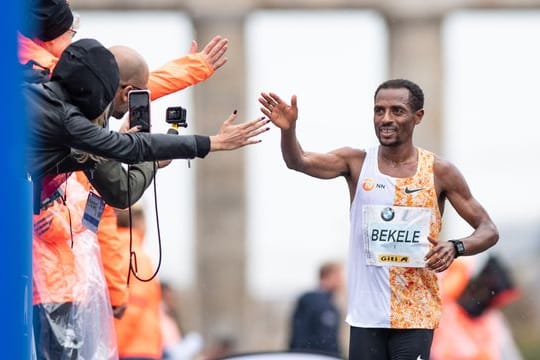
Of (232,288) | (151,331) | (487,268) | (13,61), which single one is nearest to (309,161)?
(13,61)

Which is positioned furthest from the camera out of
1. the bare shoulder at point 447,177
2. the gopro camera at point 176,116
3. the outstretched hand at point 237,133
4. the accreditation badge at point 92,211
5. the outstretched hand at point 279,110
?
the bare shoulder at point 447,177

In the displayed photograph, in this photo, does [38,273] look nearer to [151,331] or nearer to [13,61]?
[13,61]

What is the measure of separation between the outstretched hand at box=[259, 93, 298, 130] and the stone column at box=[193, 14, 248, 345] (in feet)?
55.9

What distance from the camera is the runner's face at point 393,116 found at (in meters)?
8.12

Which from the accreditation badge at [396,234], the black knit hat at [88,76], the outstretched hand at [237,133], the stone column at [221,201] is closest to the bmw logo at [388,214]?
the accreditation badge at [396,234]

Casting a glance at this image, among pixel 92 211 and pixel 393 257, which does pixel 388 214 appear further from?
pixel 92 211

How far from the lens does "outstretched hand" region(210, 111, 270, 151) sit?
24.2 ft

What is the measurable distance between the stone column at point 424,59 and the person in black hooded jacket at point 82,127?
1895 cm

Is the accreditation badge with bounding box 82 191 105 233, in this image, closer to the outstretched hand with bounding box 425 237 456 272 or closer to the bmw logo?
the bmw logo

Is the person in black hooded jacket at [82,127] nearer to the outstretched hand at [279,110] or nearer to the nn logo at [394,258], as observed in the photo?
the outstretched hand at [279,110]

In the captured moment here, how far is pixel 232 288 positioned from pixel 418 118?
17984 millimetres

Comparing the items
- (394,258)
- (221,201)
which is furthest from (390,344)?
(221,201)

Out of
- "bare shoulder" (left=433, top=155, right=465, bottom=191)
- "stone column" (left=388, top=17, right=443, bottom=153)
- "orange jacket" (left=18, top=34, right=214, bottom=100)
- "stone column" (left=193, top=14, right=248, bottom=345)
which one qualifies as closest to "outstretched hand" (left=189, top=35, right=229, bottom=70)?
"orange jacket" (left=18, top=34, right=214, bottom=100)

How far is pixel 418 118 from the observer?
27.1 ft
